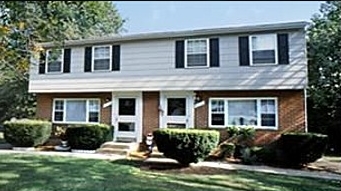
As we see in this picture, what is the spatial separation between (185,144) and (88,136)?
5.54 metres

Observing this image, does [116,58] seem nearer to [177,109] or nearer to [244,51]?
[177,109]

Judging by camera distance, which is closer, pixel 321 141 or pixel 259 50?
pixel 321 141

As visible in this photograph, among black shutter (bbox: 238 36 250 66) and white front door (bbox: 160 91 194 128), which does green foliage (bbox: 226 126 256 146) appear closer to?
white front door (bbox: 160 91 194 128)

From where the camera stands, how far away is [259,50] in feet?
44.8

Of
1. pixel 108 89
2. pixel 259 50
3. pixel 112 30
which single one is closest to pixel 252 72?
pixel 259 50

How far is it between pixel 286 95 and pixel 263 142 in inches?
78.2

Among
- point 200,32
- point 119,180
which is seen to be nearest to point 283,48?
point 200,32

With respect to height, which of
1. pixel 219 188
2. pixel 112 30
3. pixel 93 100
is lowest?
pixel 219 188

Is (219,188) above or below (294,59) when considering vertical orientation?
below

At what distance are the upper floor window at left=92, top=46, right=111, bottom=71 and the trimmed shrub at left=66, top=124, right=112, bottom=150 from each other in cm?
281

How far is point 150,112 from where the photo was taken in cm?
1523

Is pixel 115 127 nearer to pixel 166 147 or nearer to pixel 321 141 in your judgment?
pixel 166 147

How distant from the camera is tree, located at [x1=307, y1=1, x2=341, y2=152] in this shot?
16.2 m

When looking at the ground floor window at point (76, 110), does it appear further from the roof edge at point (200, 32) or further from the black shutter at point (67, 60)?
the roof edge at point (200, 32)
